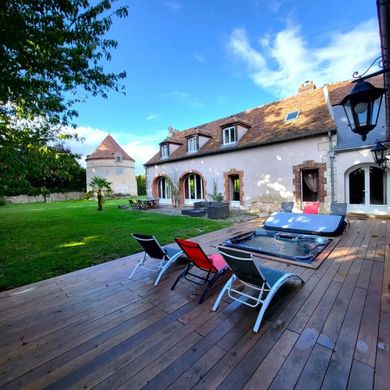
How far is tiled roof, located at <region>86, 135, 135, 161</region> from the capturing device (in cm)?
3519

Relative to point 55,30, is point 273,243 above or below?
below

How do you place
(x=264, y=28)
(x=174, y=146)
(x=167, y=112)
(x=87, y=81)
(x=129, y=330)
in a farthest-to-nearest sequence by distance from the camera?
1. (x=167, y=112)
2. (x=174, y=146)
3. (x=264, y=28)
4. (x=87, y=81)
5. (x=129, y=330)

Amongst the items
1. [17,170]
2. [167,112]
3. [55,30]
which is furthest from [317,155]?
[167,112]

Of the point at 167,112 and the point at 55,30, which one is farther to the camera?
the point at 167,112

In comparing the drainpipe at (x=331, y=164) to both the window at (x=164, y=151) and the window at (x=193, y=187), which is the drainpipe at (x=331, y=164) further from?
the window at (x=164, y=151)

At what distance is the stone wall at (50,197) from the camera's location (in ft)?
94.5

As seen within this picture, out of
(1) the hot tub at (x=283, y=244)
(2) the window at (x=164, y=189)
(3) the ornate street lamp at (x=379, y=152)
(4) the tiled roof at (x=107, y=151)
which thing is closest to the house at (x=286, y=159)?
(2) the window at (x=164, y=189)

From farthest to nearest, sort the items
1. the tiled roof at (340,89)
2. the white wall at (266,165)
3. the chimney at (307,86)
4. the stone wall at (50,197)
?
1. the stone wall at (50,197)
2. the chimney at (307,86)
3. the tiled roof at (340,89)
4. the white wall at (266,165)

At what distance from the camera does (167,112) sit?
2150 centimetres

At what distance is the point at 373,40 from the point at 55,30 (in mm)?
5538

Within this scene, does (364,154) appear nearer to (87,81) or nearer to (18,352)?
(87,81)

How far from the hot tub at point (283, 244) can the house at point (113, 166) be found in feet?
106

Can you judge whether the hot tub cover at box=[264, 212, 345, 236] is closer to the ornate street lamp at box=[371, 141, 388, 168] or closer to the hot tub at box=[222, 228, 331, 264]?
the hot tub at box=[222, 228, 331, 264]

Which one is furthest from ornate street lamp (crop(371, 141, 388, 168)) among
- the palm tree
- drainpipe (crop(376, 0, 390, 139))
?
the palm tree
